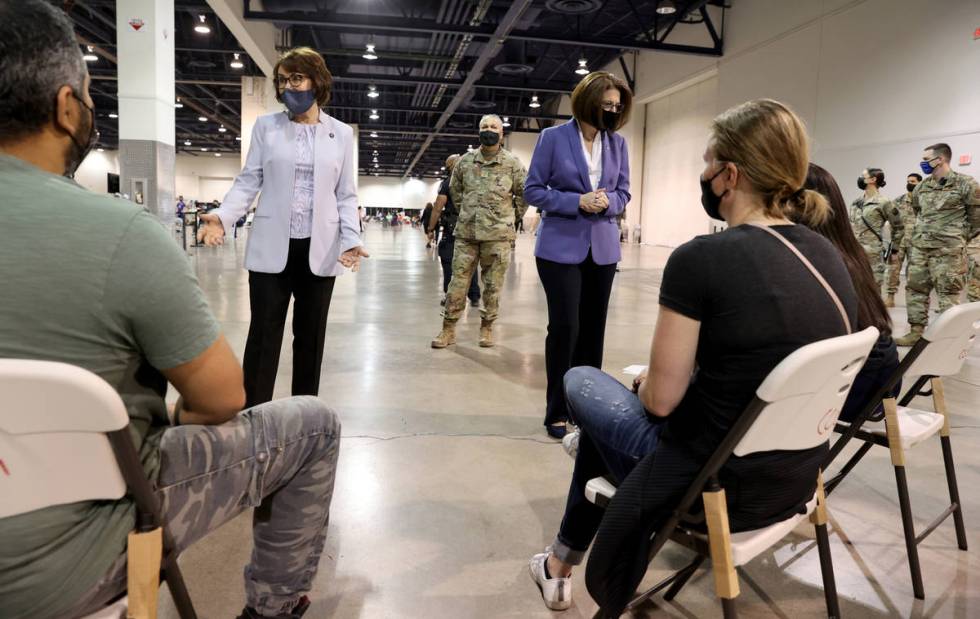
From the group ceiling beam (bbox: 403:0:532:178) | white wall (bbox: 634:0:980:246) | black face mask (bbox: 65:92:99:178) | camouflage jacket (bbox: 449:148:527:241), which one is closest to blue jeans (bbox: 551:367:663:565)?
black face mask (bbox: 65:92:99:178)

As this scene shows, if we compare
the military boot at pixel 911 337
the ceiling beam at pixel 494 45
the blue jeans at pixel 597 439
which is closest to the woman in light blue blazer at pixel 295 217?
the blue jeans at pixel 597 439

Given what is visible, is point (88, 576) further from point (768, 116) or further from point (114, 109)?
point (114, 109)

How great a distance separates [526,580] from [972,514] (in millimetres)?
1655

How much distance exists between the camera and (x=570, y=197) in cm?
279

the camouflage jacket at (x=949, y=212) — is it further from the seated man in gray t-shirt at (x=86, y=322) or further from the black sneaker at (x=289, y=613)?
the seated man in gray t-shirt at (x=86, y=322)

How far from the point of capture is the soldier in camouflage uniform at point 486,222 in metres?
4.71

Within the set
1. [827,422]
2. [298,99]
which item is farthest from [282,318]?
[827,422]

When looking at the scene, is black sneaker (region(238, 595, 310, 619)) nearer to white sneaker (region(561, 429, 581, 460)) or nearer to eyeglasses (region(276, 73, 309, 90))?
white sneaker (region(561, 429, 581, 460))

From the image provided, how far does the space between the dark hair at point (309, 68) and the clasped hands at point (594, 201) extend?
3.60 feet

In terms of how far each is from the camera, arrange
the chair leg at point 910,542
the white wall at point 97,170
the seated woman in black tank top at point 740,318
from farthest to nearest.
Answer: the white wall at point 97,170 → the chair leg at point 910,542 → the seated woman in black tank top at point 740,318

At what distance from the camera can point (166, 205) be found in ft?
28.3

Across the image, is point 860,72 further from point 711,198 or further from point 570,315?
point 711,198

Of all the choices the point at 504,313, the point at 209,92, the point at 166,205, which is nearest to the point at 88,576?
the point at 504,313

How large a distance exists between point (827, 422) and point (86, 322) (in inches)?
48.8
